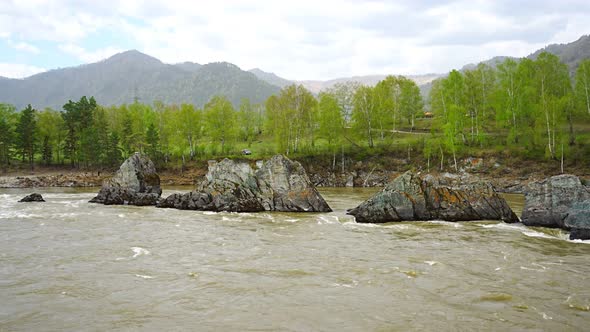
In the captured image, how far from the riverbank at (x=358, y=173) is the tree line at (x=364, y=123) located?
6.62 feet

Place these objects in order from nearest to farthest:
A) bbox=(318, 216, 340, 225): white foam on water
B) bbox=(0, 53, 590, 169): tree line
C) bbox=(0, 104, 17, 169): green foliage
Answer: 1. bbox=(318, 216, 340, 225): white foam on water
2. bbox=(0, 53, 590, 169): tree line
3. bbox=(0, 104, 17, 169): green foliage

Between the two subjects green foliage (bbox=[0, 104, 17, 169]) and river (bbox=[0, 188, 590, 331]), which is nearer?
river (bbox=[0, 188, 590, 331])

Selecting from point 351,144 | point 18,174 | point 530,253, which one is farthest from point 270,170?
point 18,174

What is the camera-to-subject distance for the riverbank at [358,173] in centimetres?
5631

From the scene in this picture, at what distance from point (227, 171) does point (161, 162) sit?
4545cm

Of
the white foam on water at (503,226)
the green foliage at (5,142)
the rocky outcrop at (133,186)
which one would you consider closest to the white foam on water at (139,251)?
the rocky outcrop at (133,186)

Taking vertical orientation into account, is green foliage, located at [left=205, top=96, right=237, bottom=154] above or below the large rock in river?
above

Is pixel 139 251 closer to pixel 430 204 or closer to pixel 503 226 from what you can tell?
pixel 430 204

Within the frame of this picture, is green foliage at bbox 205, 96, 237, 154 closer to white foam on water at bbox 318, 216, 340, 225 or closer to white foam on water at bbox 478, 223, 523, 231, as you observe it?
white foam on water at bbox 318, 216, 340, 225

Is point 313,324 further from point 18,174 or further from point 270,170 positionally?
point 18,174

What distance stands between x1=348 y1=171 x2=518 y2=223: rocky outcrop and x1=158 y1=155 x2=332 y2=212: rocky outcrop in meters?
6.60

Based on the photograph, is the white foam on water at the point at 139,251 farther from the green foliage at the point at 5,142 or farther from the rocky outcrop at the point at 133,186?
the green foliage at the point at 5,142

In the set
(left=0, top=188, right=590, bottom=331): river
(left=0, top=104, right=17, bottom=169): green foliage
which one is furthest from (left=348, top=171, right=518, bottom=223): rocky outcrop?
(left=0, top=104, right=17, bottom=169): green foliage

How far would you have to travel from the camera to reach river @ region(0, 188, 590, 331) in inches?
472
